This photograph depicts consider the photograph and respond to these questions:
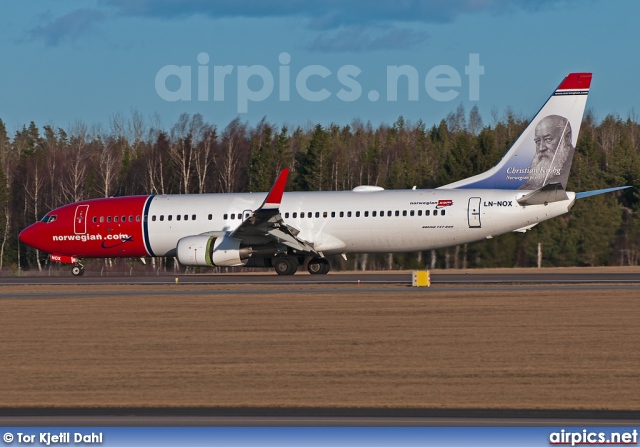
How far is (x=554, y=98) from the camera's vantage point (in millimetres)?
37031

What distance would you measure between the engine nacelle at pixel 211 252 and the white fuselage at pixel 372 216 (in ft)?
6.45

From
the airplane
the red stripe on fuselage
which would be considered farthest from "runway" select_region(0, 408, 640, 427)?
the red stripe on fuselage

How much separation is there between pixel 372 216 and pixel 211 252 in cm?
609

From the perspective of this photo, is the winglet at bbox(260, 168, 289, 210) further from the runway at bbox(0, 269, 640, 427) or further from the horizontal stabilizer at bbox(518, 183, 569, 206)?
the horizontal stabilizer at bbox(518, 183, 569, 206)

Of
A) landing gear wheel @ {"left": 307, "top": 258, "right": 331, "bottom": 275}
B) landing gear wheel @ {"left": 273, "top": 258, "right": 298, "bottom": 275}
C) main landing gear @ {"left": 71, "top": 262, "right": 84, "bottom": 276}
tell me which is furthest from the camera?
main landing gear @ {"left": 71, "top": 262, "right": 84, "bottom": 276}

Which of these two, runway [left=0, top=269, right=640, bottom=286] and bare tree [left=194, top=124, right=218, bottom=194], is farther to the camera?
bare tree [left=194, top=124, right=218, bottom=194]

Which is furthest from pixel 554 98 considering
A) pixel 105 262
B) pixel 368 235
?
pixel 105 262

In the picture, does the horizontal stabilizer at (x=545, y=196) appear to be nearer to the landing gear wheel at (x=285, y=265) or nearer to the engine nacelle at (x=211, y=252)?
the landing gear wheel at (x=285, y=265)

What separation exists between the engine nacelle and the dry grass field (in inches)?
329

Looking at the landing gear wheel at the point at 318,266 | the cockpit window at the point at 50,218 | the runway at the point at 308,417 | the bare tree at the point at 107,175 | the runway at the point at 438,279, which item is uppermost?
the bare tree at the point at 107,175

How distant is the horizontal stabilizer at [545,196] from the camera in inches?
1368

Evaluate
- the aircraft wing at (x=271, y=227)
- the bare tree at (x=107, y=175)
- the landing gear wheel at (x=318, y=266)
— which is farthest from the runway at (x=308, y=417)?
the bare tree at (x=107, y=175)

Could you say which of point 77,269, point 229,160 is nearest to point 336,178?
point 229,160

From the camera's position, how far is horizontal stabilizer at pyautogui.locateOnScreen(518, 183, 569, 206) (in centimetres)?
3475
